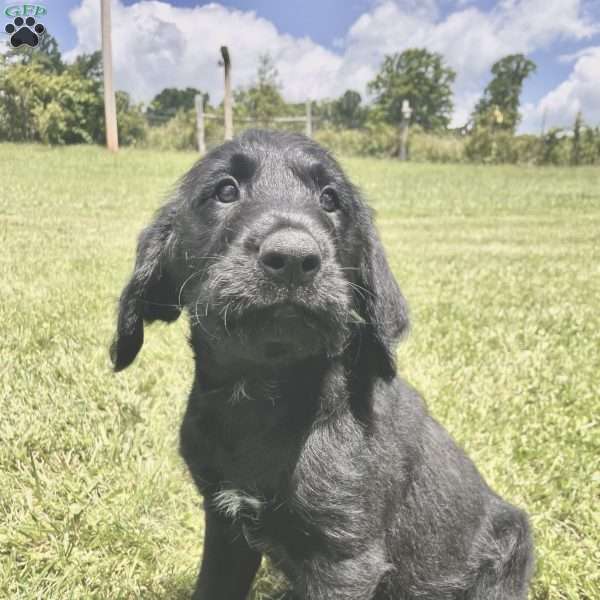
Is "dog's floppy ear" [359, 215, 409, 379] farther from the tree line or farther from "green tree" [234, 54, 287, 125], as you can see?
"green tree" [234, 54, 287, 125]

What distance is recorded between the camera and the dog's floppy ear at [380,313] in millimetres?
1894

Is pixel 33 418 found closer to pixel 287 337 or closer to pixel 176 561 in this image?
pixel 176 561

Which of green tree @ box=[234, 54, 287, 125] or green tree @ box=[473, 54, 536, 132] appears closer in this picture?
green tree @ box=[234, 54, 287, 125]

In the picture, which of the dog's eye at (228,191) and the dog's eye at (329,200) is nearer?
the dog's eye at (228,191)

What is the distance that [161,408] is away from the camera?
3.08m

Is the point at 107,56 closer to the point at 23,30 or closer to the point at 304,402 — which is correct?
the point at 23,30

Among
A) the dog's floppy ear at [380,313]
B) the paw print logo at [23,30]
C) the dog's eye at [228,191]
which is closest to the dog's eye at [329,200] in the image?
the dog's floppy ear at [380,313]

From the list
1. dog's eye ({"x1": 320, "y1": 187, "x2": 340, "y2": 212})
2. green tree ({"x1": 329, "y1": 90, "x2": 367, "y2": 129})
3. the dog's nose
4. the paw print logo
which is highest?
green tree ({"x1": 329, "y1": 90, "x2": 367, "y2": 129})

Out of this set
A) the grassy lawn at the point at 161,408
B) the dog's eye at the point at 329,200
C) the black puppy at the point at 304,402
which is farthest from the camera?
the grassy lawn at the point at 161,408

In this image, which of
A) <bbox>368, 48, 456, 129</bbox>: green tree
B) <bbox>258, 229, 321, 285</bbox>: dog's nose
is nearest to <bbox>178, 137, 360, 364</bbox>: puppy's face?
<bbox>258, 229, 321, 285</bbox>: dog's nose

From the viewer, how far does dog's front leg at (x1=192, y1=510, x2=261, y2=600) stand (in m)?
1.91

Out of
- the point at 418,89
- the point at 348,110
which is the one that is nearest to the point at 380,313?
the point at 418,89

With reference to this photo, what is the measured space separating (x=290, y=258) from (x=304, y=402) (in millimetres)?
516

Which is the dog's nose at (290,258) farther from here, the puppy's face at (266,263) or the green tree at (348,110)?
the green tree at (348,110)
